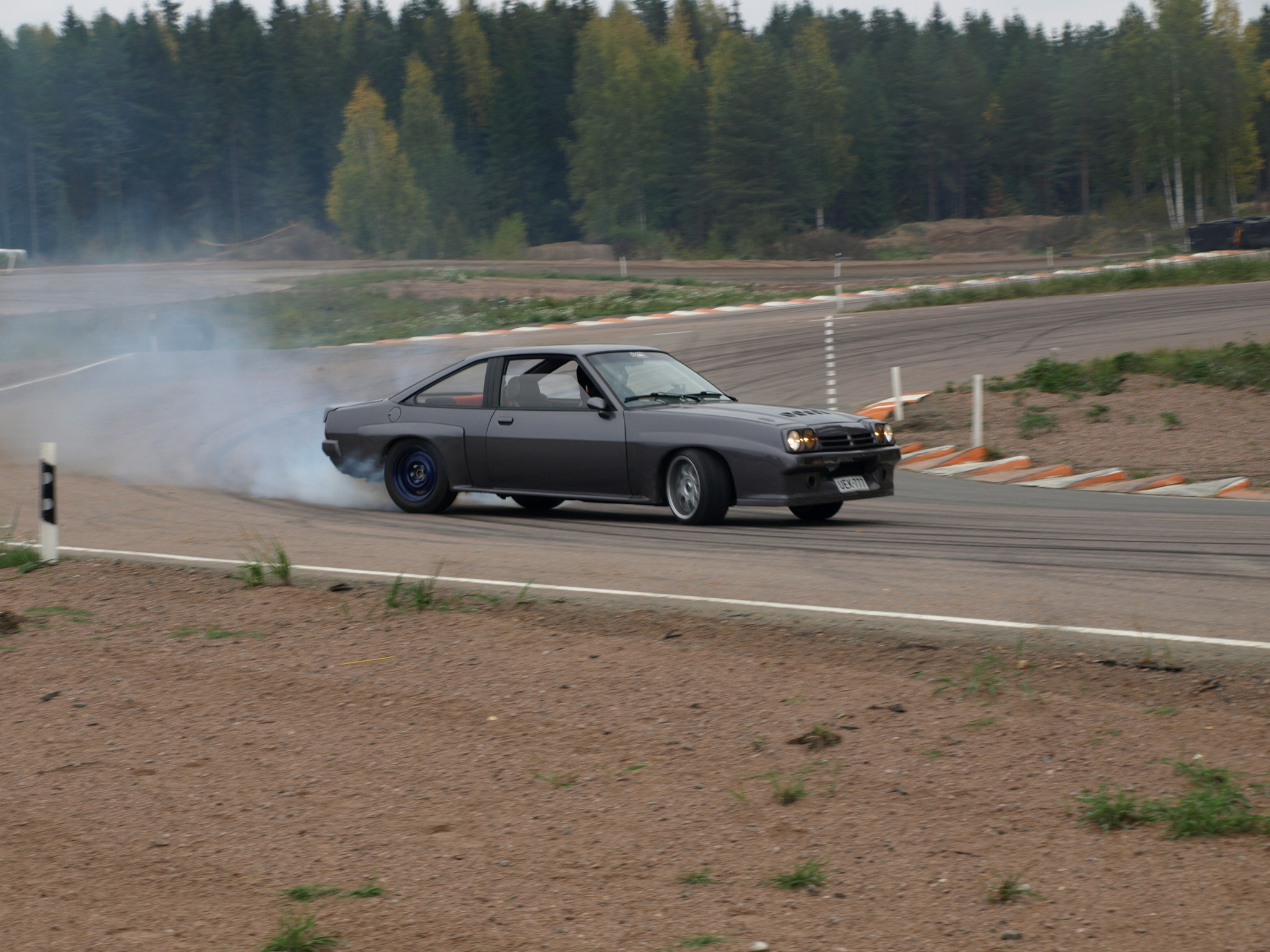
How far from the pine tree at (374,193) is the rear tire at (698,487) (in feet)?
237

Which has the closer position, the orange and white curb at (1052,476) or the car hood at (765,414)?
the car hood at (765,414)

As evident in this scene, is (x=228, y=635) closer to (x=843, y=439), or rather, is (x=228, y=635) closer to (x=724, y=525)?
(x=724, y=525)

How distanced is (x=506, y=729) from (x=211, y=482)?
9.84 metres

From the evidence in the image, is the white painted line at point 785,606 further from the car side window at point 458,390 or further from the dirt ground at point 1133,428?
the dirt ground at point 1133,428

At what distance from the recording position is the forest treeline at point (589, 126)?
81438mm

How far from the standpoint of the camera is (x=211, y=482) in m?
14.1

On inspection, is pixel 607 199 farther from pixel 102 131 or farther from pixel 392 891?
pixel 392 891

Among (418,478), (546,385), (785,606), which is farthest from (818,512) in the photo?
(785,606)

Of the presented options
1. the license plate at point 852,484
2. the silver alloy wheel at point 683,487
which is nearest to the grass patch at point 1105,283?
the license plate at point 852,484

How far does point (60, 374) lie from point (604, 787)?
24.4m

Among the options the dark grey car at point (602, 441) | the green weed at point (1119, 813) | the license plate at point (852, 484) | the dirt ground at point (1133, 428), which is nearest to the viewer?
the green weed at point (1119, 813)

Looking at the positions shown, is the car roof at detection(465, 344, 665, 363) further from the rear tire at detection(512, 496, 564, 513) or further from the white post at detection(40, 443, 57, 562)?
the white post at detection(40, 443, 57, 562)

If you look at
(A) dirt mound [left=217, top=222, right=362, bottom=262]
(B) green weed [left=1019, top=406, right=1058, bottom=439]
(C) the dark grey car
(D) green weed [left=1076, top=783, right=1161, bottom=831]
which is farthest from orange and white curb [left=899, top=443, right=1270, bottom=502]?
(A) dirt mound [left=217, top=222, right=362, bottom=262]

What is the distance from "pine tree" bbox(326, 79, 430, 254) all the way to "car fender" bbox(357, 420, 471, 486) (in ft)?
230
